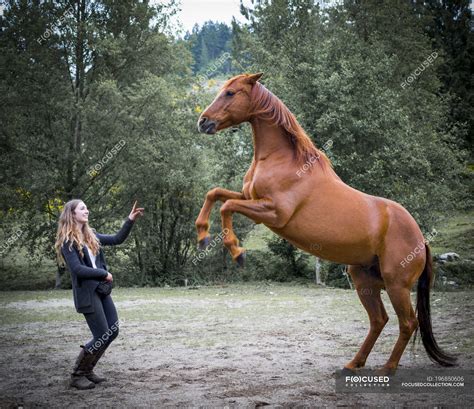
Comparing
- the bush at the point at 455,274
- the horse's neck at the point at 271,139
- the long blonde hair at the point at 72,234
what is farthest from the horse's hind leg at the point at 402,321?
the bush at the point at 455,274

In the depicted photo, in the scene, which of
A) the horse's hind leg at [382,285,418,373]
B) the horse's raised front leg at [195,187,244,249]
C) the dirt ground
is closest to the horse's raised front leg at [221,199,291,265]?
the horse's raised front leg at [195,187,244,249]

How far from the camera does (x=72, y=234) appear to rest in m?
6.04

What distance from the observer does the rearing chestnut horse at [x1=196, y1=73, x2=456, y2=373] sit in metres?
5.23

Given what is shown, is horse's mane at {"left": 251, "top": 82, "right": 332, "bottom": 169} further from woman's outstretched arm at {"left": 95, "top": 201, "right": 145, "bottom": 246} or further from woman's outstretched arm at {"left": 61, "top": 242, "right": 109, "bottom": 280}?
Result: woman's outstretched arm at {"left": 61, "top": 242, "right": 109, "bottom": 280}

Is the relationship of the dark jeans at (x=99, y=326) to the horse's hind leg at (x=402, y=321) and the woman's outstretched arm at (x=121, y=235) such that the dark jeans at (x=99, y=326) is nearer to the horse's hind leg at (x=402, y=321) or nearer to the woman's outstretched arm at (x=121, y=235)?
the woman's outstretched arm at (x=121, y=235)

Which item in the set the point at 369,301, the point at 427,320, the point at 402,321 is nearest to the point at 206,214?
the point at 369,301

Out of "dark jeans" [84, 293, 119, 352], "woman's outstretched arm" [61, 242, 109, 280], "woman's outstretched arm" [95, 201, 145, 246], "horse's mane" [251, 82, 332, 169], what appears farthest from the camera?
"woman's outstretched arm" [95, 201, 145, 246]

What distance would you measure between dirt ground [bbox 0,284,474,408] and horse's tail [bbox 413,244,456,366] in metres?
0.19

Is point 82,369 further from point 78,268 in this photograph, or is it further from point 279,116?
point 279,116

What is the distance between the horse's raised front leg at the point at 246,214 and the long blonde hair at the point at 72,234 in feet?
6.04

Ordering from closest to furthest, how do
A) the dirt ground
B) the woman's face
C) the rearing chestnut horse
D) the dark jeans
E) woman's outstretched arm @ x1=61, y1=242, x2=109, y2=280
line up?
the rearing chestnut horse < the dirt ground < woman's outstretched arm @ x1=61, y1=242, x2=109, y2=280 < the dark jeans < the woman's face

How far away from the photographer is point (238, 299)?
14266 millimetres

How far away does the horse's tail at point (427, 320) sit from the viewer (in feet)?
20.7

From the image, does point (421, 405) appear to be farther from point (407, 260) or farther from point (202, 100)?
point (202, 100)
